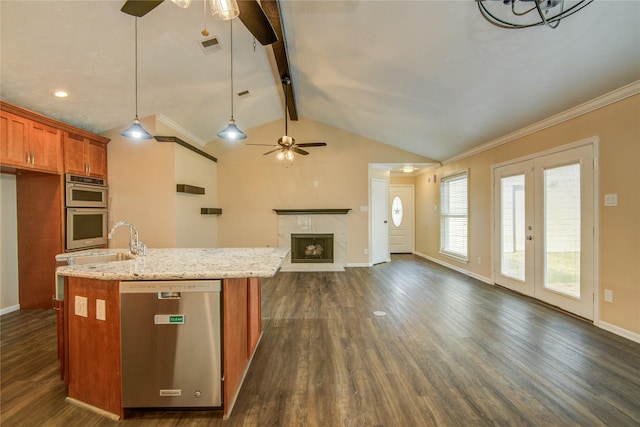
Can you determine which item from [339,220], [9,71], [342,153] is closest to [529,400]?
[339,220]

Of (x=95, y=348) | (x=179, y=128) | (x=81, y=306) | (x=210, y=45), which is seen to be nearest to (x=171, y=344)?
(x=95, y=348)

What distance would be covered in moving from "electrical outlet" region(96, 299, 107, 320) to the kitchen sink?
22.1 inches

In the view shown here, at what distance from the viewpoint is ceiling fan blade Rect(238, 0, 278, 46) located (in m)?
1.36

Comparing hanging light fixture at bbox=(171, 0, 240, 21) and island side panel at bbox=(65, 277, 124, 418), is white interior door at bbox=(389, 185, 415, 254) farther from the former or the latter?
island side panel at bbox=(65, 277, 124, 418)

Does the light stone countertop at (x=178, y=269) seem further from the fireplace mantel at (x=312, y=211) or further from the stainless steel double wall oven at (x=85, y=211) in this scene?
the fireplace mantel at (x=312, y=211)

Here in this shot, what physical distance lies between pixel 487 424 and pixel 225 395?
164 cm

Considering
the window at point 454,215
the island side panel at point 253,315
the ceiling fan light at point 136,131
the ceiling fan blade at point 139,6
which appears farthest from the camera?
the window at point 454,215

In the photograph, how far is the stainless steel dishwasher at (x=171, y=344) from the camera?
156 cm

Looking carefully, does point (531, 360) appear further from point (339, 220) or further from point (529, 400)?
point (339, 220)

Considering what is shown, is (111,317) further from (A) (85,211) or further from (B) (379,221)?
(B) (379,221)

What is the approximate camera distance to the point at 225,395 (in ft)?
5.31

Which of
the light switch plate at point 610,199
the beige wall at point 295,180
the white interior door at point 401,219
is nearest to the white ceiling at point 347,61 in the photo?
the light switch plate at point 610,199

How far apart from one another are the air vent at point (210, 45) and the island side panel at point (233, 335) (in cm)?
276

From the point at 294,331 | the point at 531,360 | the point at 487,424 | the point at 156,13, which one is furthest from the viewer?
the point at 294,331
